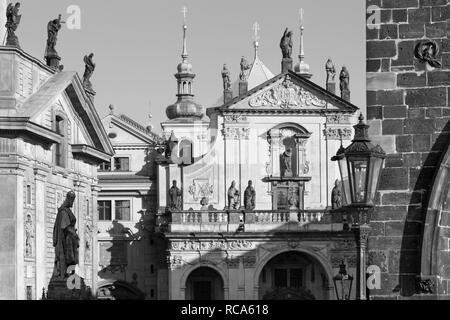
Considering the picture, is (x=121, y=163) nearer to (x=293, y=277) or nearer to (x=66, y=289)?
(x=293, y=277)

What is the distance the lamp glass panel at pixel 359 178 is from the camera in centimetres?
1953

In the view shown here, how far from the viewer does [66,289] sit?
55.7 metres

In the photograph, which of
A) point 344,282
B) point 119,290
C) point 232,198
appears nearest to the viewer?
point 344,282

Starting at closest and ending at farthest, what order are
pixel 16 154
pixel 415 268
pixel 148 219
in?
1. pixel 415 268
2. pixel 16 154
3. pixel 148 219

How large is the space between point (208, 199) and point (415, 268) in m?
59.4

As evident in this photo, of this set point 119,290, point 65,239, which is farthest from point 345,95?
point 65,239

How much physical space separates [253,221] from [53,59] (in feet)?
61.1

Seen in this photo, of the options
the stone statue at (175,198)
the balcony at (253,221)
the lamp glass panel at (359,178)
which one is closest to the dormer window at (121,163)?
the stone statue at (175,198)

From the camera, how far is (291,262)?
259 feet

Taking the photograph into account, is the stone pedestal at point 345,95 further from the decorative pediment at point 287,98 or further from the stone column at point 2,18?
the stone column at point 2,18

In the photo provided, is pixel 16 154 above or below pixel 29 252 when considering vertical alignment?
above

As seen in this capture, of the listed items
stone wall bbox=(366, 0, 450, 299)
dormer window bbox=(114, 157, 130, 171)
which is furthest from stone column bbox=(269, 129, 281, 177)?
stone wall bbox=(366, 0, 450, 299)
